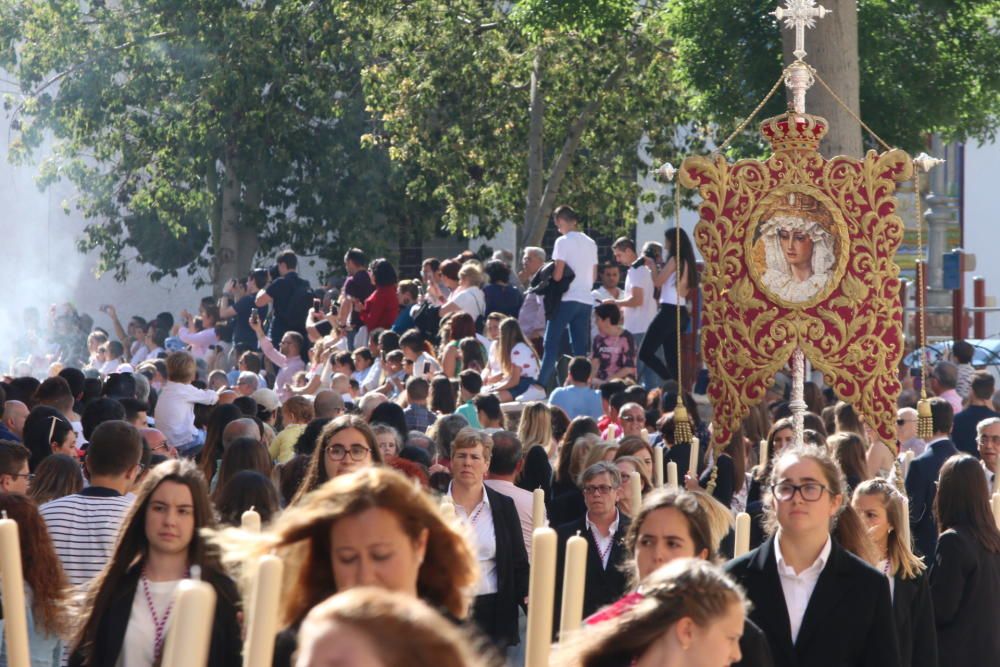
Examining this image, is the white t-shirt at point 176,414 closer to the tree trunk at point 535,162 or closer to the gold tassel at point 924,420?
the gold tassel at point 924,420

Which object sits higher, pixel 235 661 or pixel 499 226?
pixel 499 226

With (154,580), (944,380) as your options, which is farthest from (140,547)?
(944,380)

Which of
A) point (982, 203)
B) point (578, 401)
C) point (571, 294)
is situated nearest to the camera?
point (578, 401)

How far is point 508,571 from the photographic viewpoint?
8070mm

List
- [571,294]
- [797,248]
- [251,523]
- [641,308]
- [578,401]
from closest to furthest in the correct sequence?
[251,523] → [797,248] → [578,401] → [571,294] → [641,308]

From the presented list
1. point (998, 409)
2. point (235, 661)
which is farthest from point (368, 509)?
point (998, 409)

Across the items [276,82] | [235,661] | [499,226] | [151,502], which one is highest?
[276,82]

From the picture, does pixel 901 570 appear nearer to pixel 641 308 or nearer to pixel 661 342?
pixel 661 342

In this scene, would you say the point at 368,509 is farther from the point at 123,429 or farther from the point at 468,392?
the point at 468,392

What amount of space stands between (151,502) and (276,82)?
70.8 ft

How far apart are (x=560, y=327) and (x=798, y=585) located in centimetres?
1102

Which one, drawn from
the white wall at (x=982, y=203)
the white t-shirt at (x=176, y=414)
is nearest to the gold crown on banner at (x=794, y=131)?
the white t-shirt at (x=176, y=414)

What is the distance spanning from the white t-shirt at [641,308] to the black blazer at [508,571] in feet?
29.3

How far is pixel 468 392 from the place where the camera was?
13539 millimetres
